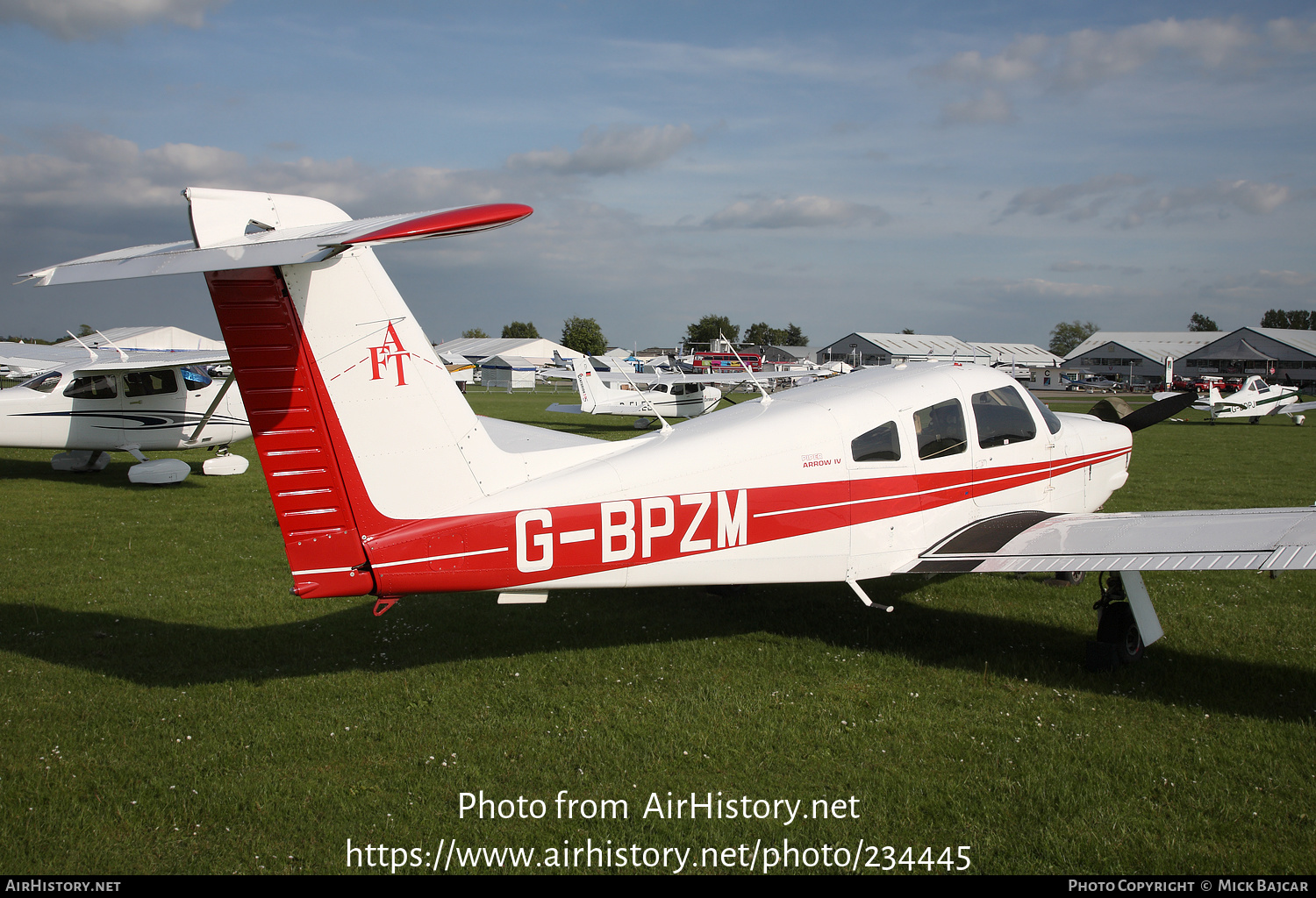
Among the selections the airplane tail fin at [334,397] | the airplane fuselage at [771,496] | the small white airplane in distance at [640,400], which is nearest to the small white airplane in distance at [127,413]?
the airplane tail fin at [334,397]

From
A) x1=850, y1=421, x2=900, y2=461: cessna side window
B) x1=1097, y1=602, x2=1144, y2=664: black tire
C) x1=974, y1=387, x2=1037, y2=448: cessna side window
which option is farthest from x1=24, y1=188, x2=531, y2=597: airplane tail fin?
x1=1097, y1=602, x2=1144, y2=664: black tire

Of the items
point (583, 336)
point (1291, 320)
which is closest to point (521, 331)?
point (583, 336)

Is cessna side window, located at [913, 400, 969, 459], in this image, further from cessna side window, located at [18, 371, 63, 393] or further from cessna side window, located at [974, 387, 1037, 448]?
cessna side window, located at [18, 371, 63, 393]

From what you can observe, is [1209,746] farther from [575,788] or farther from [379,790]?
[379,790]

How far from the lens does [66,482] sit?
14.6 meters

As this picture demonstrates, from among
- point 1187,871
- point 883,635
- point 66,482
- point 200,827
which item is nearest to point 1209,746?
point 1187,871

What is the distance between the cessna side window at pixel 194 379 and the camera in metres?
15.6

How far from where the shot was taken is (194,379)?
15688 mm

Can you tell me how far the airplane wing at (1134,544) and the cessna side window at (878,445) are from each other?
0.82 meters

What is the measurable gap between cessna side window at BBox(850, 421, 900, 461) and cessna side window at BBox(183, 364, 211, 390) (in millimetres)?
14223

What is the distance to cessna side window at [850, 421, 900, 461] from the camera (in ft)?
18.7

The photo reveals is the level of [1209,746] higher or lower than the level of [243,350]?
lower

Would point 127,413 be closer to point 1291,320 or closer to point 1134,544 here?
point 1134,544
